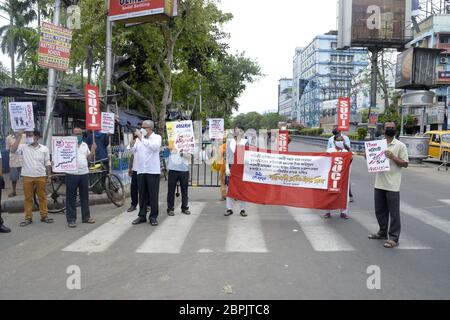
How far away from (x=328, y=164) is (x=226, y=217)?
2.40 meters

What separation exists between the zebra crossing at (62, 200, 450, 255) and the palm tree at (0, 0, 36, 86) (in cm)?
3025

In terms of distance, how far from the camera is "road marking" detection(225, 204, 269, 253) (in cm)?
614

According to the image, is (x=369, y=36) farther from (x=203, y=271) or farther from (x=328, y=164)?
(x=203, y=271)

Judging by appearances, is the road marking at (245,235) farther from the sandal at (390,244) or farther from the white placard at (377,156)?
the white placard at (377,156)

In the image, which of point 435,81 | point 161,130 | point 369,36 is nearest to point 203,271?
point 161,130

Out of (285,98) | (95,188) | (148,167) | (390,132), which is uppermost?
(285,98)

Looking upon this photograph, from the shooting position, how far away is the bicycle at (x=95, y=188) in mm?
9016

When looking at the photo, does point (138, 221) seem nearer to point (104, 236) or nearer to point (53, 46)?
point (104, 236)

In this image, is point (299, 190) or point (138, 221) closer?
point (138, 221)

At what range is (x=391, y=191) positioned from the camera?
638 centimetres

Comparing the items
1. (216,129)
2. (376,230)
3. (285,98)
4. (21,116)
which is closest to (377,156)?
(376,230)

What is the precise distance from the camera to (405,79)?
29.2 meters

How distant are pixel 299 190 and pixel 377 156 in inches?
87.2

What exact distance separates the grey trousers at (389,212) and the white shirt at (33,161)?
622cm
